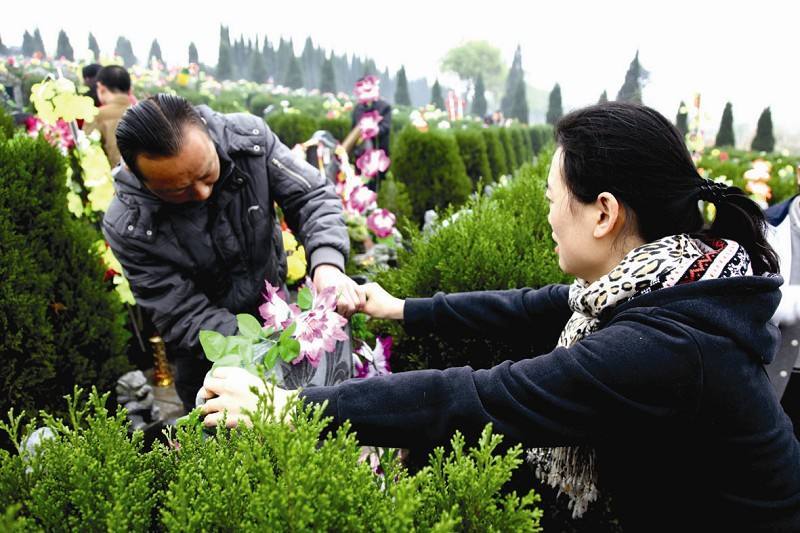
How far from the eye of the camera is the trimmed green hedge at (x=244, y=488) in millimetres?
700

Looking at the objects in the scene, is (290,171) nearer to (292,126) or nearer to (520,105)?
(292,126)

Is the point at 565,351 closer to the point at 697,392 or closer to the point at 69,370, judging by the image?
the point at 697,392

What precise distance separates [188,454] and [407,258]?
5.46ft

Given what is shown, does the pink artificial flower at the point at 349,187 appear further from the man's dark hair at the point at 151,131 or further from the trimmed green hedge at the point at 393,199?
the man's dark hair at the point at 151,131

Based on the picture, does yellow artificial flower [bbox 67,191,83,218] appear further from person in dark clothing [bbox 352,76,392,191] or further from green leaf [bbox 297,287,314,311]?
person in dark clothing [bbox 352,76,392,191]

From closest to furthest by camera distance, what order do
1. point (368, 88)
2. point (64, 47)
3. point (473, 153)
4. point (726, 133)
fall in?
point (368, 88) < point (473, 153) < point (726, 133) < point (64, 47)

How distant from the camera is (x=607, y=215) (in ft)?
3.92

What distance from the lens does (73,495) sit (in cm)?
75

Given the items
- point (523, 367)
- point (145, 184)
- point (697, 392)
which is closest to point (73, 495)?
point (523, 367)

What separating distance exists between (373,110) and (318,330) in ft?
20.3

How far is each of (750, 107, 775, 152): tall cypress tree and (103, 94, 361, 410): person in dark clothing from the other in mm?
28164

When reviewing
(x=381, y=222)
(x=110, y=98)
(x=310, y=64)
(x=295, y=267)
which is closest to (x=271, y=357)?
(x=295, y=267)

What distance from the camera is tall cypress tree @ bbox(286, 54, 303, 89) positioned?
5047 cm

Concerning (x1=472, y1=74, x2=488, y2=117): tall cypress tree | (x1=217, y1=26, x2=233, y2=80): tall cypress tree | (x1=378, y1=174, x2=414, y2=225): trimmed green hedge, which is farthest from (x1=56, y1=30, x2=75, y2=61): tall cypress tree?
(x1=378, y1=174, x2=414, y2=225): trimmed green hedge
